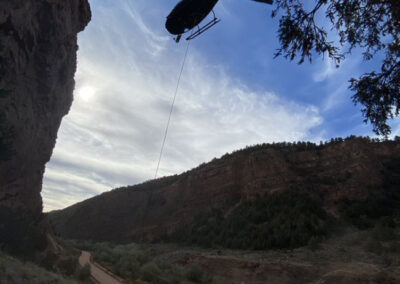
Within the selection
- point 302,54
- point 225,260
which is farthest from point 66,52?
point 302,54

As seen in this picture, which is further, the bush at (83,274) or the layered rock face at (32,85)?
the layered rock face at (32,85)

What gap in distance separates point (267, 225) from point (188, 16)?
29.3 metres

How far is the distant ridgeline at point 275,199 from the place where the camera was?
102 feet

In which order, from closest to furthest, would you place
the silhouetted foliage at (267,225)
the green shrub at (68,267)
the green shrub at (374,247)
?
the green shrub at (68,267) < the green shrub at (374,247) < the silhouetted foliage at (267,225)

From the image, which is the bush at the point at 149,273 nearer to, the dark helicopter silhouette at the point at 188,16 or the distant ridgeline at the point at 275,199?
the distant ridgeline at the point at 275,199

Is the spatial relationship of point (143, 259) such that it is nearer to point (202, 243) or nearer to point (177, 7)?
point (202, 243)

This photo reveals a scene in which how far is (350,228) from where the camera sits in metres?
28.9

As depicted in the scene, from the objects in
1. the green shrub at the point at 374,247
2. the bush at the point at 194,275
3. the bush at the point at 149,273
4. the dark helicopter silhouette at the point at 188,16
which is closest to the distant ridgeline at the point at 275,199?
the green shrub at the point at 374,247

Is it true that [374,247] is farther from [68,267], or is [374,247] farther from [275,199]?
[68,267]

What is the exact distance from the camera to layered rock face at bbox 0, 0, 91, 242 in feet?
57.7

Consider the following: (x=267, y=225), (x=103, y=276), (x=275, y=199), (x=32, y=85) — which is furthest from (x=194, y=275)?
(x=275, y=199)

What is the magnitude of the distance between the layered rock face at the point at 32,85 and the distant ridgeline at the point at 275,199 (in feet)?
69.0

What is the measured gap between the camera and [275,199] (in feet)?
121

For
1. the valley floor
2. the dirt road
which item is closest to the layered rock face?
the dirt road
